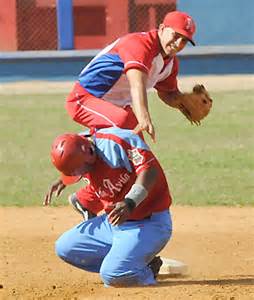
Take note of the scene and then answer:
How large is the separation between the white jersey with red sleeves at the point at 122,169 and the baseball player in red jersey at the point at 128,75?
17 cm

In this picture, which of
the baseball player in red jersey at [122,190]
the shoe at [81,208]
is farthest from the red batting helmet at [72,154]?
the shoe at [81,208]

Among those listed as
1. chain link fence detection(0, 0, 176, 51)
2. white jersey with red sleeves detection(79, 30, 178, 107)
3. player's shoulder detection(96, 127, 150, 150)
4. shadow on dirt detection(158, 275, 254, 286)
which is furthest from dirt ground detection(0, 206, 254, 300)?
chain link fence detection(0, 0, 176, 51)

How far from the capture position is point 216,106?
15.9 m

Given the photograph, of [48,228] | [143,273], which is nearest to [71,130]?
[48,228]

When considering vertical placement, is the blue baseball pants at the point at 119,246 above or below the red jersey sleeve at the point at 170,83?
below

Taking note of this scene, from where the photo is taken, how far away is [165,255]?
22.8ft

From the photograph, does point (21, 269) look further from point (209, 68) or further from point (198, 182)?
point (209, 68)

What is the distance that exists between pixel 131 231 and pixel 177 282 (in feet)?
1.83

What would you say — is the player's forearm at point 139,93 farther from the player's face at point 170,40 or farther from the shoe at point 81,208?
the shoe at point 81,208

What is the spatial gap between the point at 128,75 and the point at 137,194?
0.80 meters

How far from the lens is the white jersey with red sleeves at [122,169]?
5.42m

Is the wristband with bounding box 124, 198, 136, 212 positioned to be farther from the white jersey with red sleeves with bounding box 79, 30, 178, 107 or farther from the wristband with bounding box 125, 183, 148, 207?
the white jersey with red sleeves with bounding box 79, 30, 178, 107

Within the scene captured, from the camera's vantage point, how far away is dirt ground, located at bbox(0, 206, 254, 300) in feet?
17.7

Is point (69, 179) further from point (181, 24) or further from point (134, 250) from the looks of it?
point (181, 24)
